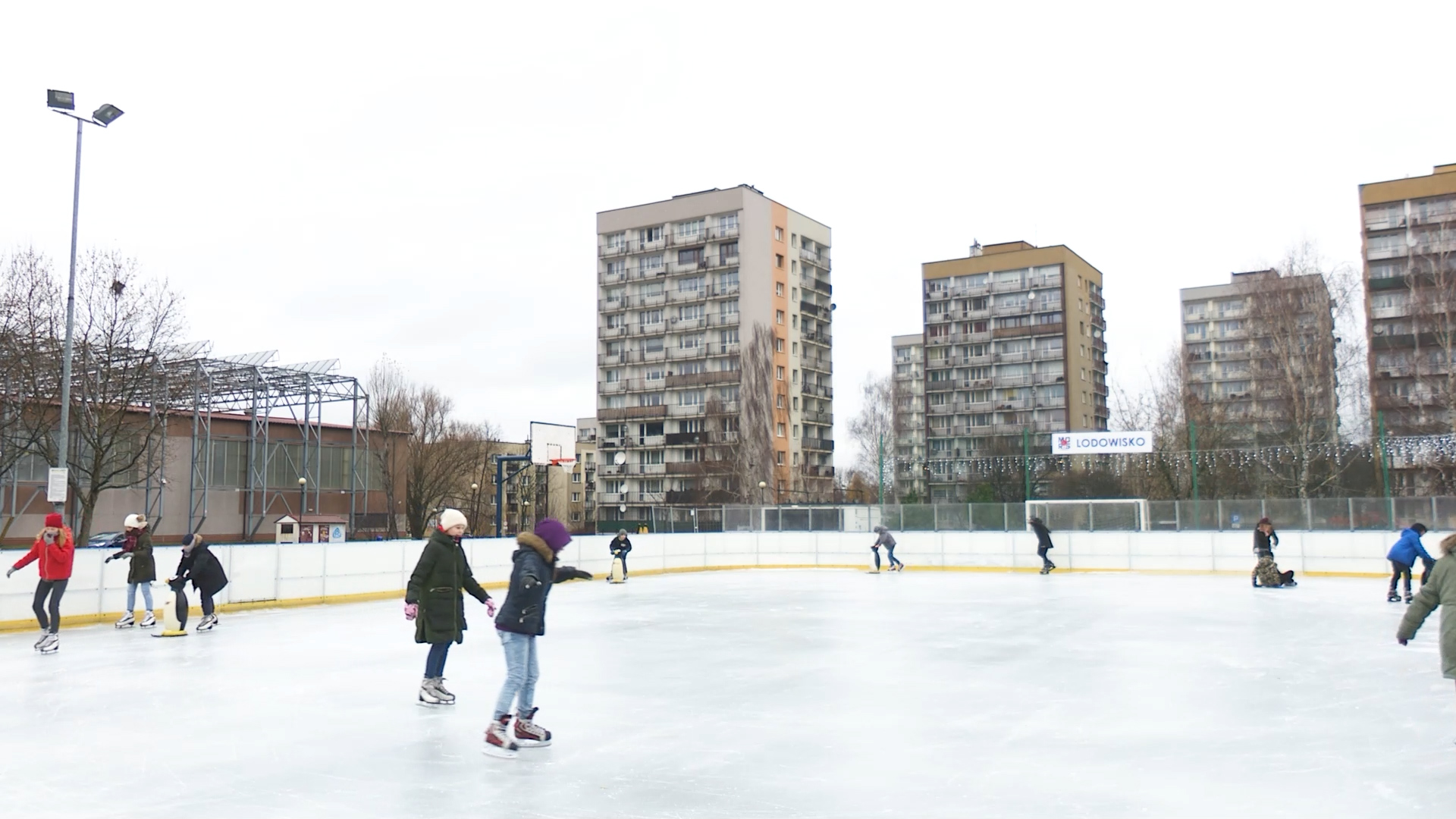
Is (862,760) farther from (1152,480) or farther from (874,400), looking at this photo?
(874,400)

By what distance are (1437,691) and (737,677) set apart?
6.27 meters

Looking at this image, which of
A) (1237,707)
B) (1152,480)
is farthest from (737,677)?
(1152,480)

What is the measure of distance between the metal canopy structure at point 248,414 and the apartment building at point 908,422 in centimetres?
2415

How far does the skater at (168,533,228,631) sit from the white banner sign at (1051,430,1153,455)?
83.9 feet

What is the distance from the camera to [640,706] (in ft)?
28.9

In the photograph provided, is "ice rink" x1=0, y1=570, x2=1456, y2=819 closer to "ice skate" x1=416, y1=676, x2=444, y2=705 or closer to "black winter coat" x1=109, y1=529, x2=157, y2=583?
"ice skate" x1=416, y1=676, x2=444, y2=705

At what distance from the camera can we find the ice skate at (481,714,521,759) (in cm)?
687

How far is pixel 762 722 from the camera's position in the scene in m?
8.14

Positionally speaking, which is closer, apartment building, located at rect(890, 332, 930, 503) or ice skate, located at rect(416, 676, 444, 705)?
ice skate, located at rect(416, 676, 444, 705)

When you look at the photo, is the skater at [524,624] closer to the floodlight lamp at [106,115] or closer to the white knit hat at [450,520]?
the white knit hat at [450,520]

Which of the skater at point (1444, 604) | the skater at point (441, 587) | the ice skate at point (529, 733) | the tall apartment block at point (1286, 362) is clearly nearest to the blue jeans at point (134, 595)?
the skater at point (441, 587)

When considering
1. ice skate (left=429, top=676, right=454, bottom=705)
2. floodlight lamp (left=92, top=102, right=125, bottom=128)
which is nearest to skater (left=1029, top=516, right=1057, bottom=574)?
ice skate (left=429, top=676, right=454, bottom=705)

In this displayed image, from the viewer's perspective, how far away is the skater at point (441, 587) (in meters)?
7.98

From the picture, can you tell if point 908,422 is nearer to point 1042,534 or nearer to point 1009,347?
point 1009,347
